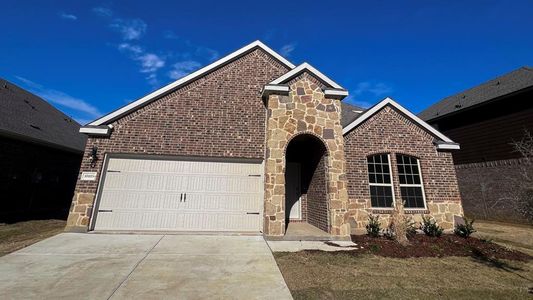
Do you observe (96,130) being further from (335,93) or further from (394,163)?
(394,163)

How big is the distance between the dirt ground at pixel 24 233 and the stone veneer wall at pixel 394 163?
1009 centimetres

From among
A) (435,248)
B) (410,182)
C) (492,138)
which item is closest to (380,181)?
(410,182)

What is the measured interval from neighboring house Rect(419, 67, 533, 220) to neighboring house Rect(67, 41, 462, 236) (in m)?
7.69

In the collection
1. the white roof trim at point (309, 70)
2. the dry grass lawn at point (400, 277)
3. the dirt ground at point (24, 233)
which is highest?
the white roof trim at point (309, 70)

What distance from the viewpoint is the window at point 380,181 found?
9.10 meters

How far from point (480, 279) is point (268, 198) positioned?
5.44 metres

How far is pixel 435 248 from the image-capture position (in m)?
6.88

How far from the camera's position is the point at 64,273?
4363mm

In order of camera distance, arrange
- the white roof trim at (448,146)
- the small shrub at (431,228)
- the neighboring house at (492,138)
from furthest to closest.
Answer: the neighboring house at (492,138), the white roof trim at (448,146), the small shrub at (431,228)

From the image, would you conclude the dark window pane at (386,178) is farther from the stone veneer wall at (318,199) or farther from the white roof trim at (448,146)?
the stone veneer wall at (318,199)

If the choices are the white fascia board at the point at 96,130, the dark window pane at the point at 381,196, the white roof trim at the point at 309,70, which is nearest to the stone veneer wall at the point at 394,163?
the dark window pane at the point at 381,196

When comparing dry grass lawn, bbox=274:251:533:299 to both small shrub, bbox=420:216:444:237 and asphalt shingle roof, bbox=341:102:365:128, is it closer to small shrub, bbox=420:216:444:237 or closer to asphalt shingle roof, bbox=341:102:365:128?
small shrub, bbox=420:216:444:237

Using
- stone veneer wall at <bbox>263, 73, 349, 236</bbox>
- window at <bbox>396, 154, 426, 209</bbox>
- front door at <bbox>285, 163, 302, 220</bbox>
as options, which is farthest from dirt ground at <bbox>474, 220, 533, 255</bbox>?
front door at <bbox>285, 163, 302, 220</bbox>

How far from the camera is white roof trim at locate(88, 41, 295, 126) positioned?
8.41 m
